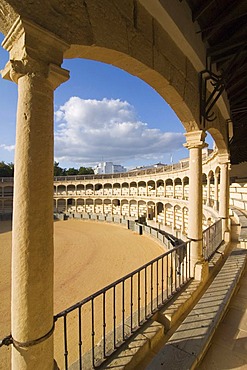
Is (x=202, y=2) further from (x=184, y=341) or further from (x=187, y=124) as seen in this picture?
(x=184, y=341)

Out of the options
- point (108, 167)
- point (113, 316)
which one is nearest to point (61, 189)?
point (113, 316)

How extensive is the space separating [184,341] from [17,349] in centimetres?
171

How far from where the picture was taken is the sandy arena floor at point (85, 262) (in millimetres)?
8328

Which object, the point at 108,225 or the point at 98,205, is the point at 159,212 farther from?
the point at 98,205

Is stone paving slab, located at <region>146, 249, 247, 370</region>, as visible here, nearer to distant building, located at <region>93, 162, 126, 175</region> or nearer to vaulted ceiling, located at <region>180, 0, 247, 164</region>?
vaulted ceiling, located at <region>180, 0, 247, 164</region>

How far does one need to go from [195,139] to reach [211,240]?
2.67 metres

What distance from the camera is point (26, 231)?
1474mm

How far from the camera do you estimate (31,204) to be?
1480mm

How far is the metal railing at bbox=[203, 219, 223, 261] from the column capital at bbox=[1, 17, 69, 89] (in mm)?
4298

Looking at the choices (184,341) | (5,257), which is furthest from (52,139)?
(5,257)

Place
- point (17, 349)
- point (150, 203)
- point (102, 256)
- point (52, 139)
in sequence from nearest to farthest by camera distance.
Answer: point (17, 349)
point (52, 139)
point (102, 256)
point (150, 203)

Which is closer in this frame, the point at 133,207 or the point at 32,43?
the point at 32,43

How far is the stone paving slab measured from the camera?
194 centimetres

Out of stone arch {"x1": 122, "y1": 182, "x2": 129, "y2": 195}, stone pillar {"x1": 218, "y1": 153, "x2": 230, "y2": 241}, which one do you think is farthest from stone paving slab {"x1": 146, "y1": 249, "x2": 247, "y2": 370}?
stone arch {"x1": 122, "y1": 182, "x2": 129, "y2": 195}
